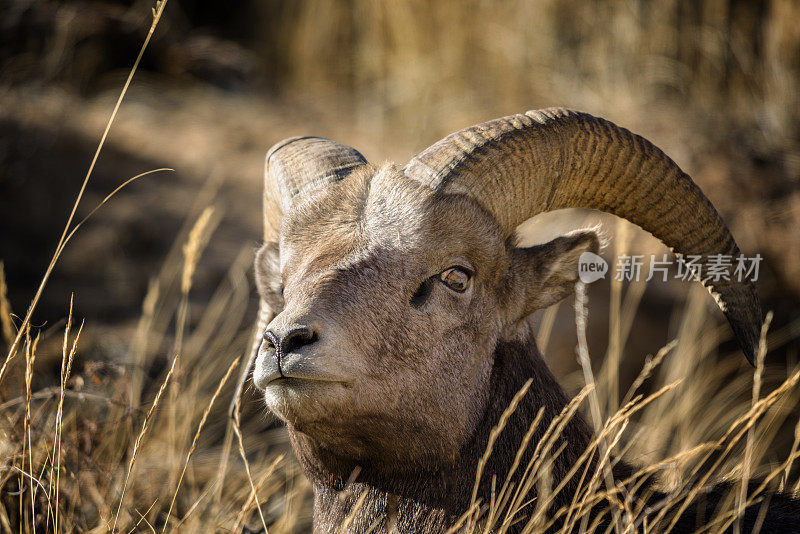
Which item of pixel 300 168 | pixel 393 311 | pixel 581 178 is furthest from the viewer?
pixel 300 168

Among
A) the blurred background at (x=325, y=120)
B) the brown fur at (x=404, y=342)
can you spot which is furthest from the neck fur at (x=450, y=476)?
the blurred background at (x=325, y=120)

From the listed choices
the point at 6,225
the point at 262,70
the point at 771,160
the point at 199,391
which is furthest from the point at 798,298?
the point at 262,70

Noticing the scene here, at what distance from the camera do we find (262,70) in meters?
13.3

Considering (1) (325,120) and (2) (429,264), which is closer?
(2) (429,264)

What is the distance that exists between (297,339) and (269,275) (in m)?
1.28

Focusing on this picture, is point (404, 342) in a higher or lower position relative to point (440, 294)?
lower

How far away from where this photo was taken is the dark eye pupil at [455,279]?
10.4 ft

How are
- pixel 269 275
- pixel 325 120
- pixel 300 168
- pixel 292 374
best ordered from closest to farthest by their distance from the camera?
pixel 292 374 → pixel 300 168 → pixel 269 275 → pixel 325 120

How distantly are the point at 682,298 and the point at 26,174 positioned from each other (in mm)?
7326

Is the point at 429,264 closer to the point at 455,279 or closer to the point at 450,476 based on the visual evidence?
the point at 455,279

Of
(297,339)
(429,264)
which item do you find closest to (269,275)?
(429,264)

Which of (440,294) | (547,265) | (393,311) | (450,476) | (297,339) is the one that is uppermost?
(547,265)

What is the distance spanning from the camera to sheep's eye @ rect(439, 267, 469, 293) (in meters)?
3.17

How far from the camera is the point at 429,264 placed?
3111 mm
